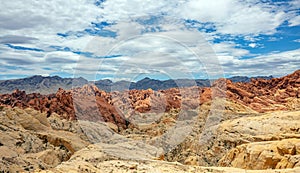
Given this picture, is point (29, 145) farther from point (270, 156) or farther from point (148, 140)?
point (270, 156)

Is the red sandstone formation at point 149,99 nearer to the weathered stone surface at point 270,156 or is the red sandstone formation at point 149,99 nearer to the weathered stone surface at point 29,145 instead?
the weathered stone surface at point 29,145

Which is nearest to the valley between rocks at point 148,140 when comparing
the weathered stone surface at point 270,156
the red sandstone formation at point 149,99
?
the weathered stone surface at point 270,156

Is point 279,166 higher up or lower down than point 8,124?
lower down

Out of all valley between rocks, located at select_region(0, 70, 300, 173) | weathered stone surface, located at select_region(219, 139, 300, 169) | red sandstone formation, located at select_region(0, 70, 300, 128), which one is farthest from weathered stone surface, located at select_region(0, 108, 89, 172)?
red sandstone formation, located at select_region(0, 70, 300, 128)

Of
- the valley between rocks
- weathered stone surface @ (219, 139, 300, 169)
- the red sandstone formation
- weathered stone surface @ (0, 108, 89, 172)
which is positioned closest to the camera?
weathered stone surface @ (0, 108, 89, 172)

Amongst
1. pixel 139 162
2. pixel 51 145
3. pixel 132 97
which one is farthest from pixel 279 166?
pixel 132 97

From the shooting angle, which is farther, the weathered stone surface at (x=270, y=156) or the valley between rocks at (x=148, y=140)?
the valley between rocks at (x=148, y=140)

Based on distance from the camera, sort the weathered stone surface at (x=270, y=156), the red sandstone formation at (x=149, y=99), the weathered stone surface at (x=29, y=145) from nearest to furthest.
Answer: the weathered stone surface at (x=29, y=145)
the weathered stone surface at (x=270, y=156)
the red sandstone formation at (x=149, y=99)

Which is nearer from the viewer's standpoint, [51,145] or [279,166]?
[279,166]

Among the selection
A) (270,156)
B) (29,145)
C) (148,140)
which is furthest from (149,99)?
(270,156)

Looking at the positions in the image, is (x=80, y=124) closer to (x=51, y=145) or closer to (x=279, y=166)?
(x=51, y=145)

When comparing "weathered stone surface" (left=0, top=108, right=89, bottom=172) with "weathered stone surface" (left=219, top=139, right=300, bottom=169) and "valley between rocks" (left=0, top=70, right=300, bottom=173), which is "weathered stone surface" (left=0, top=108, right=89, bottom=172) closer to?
"valley between rocks" (left=0, top=70, right=300, bottom=173)
